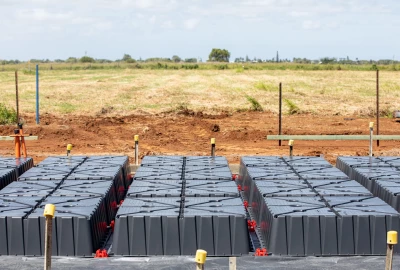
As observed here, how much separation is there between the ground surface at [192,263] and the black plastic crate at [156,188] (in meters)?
2.44

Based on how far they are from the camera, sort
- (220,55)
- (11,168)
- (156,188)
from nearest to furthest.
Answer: (156,188) → (11,168) → (220,55)

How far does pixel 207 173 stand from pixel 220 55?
168610 mm

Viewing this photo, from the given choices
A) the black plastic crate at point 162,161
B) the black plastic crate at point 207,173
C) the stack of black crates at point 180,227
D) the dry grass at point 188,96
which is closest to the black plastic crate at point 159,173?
the black plastic crate at point 207,173

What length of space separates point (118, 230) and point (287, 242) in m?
2.60

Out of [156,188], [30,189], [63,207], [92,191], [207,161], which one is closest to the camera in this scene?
[63,207]

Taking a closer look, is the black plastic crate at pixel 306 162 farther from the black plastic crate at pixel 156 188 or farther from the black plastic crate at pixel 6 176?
the black plastic crate at pixel 6 176

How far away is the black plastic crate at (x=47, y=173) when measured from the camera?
1459 cm

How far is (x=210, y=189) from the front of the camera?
1318 cm

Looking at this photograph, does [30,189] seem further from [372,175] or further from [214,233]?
[372,175]

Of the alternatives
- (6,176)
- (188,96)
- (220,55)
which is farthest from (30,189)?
(220,55)

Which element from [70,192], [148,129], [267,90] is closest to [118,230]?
[70,192]

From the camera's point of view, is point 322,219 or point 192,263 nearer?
point 192,263

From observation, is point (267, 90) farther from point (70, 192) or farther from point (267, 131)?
point (70, 192)

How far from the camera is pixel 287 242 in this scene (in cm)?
1094
